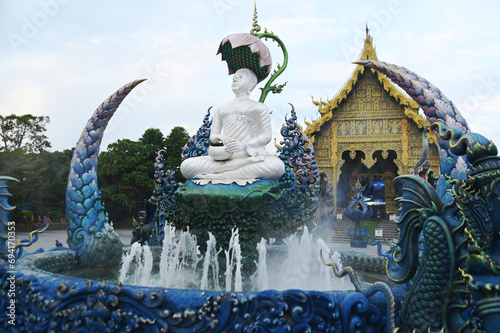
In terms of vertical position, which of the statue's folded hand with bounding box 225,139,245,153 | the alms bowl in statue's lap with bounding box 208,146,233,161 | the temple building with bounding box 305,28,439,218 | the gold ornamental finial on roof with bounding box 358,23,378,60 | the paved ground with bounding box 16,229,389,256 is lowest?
the paved ground with bounding box 16,229,389,256

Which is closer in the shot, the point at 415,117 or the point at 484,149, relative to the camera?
the point at 484,149

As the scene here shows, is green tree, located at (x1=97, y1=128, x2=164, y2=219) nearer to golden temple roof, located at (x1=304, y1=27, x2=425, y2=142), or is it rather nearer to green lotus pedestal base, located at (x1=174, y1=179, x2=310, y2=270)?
golden temple roof, located at (x1=304, y1=27, x2=425, y2=142)

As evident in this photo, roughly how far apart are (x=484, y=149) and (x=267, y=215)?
8.02 feet

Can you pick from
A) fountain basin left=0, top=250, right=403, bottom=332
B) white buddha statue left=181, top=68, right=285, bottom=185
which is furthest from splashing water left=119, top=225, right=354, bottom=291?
fountain basin left=0, top=250, right=403, bottom=332

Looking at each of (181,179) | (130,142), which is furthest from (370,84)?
(130,142)

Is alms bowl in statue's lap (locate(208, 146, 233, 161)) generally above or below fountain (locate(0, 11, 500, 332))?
above

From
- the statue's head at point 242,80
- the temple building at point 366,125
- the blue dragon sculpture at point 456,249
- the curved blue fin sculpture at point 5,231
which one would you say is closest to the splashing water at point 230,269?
the curved blue fin sculpture at point 5,231

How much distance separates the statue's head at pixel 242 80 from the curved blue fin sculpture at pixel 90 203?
118 centimetres

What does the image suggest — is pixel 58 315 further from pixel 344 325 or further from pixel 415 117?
pixel 415 117

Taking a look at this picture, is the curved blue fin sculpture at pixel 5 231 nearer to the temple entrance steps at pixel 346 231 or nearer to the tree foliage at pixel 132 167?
the temple entrance steps at pixel 346 231

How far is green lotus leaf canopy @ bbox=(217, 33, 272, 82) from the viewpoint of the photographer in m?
4.76

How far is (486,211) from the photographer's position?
7.06ft

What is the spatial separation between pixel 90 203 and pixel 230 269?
5.83ft

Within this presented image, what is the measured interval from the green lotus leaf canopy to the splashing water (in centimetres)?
206
